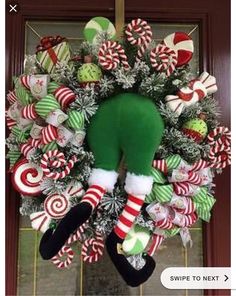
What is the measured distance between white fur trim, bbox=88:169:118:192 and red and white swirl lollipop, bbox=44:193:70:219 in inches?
2.7

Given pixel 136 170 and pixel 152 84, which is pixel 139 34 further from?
pixel 136 170

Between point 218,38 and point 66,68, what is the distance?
0.51 metres

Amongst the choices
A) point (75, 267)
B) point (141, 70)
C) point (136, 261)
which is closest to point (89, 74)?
point (141, 70)

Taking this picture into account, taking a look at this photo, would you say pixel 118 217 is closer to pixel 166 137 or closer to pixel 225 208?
pixel 166 137

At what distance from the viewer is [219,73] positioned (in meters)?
1.17

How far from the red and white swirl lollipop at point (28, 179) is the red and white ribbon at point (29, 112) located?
4.3 inches

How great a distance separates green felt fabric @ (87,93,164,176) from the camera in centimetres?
83

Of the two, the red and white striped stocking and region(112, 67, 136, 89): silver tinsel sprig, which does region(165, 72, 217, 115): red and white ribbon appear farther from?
the red and white striped stocking

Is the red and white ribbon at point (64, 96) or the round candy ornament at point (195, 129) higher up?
the red and white ribbon at point (64, 96)

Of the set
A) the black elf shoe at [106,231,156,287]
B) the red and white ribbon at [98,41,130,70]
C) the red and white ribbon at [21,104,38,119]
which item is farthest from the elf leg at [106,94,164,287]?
the red and white ribbon at [21,104,38,119]

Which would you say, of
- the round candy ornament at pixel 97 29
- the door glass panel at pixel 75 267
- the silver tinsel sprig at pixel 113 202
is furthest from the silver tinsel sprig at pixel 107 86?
the door glass panel at pixel 75 267

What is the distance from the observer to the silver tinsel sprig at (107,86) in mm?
873

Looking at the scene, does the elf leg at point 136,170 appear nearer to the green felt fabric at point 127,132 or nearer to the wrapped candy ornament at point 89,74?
the green felt fabric at point 127,132

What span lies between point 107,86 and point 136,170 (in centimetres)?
19
